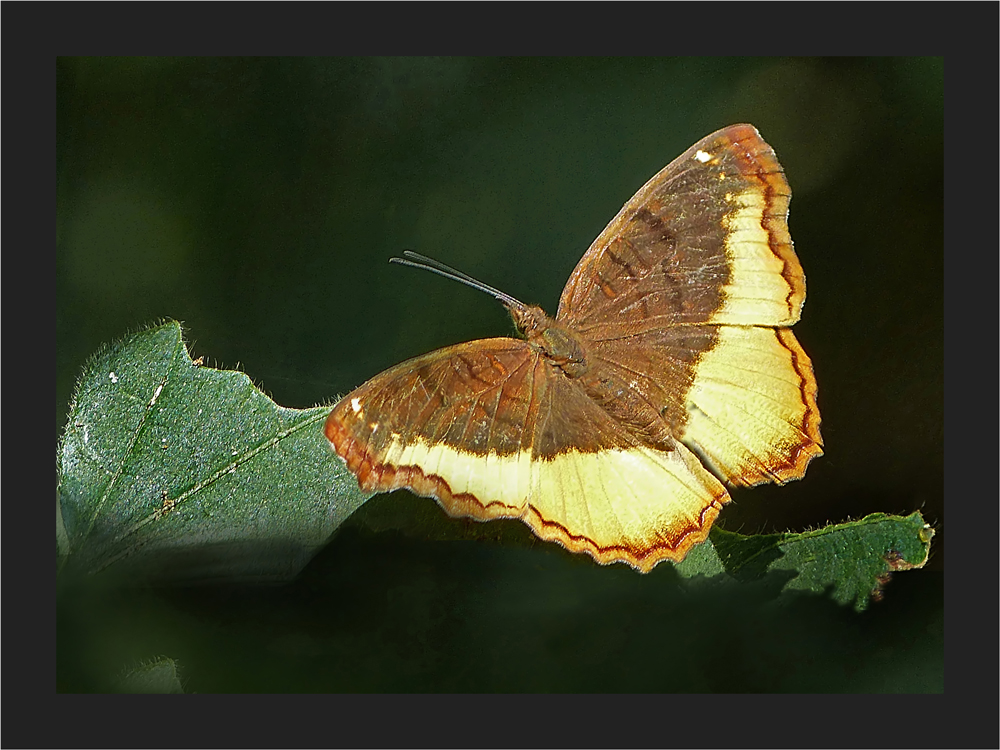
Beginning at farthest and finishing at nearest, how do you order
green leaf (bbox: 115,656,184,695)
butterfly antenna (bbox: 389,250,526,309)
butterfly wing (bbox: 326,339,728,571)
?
butterfly antenna (bbox: 389,250,526,309)
green leaf (bbox: 115,656,184,695)
butterfly wing (bbox: 326,339,728,571)

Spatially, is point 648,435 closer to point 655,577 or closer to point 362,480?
point 655,577

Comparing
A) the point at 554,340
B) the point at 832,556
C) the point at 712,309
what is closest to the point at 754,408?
the point at 712,309

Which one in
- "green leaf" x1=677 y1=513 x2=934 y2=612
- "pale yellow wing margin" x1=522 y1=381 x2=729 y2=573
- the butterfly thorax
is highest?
the butterfly thorax

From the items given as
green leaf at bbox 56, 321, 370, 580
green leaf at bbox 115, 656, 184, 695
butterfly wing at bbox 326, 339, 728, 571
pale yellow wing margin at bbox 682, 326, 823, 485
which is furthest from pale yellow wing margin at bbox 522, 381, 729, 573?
green leaf at bbox 115, 656, 184, 695

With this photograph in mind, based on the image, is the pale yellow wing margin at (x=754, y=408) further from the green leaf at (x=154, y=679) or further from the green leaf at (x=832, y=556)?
the green leaf at (x=154, y=679)

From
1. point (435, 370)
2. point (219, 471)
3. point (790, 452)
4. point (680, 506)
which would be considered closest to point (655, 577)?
point (680, 506)

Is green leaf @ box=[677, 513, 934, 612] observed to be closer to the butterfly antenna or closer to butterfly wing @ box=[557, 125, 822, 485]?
butterfly wing @ box=[557, 125, 822, 485]
